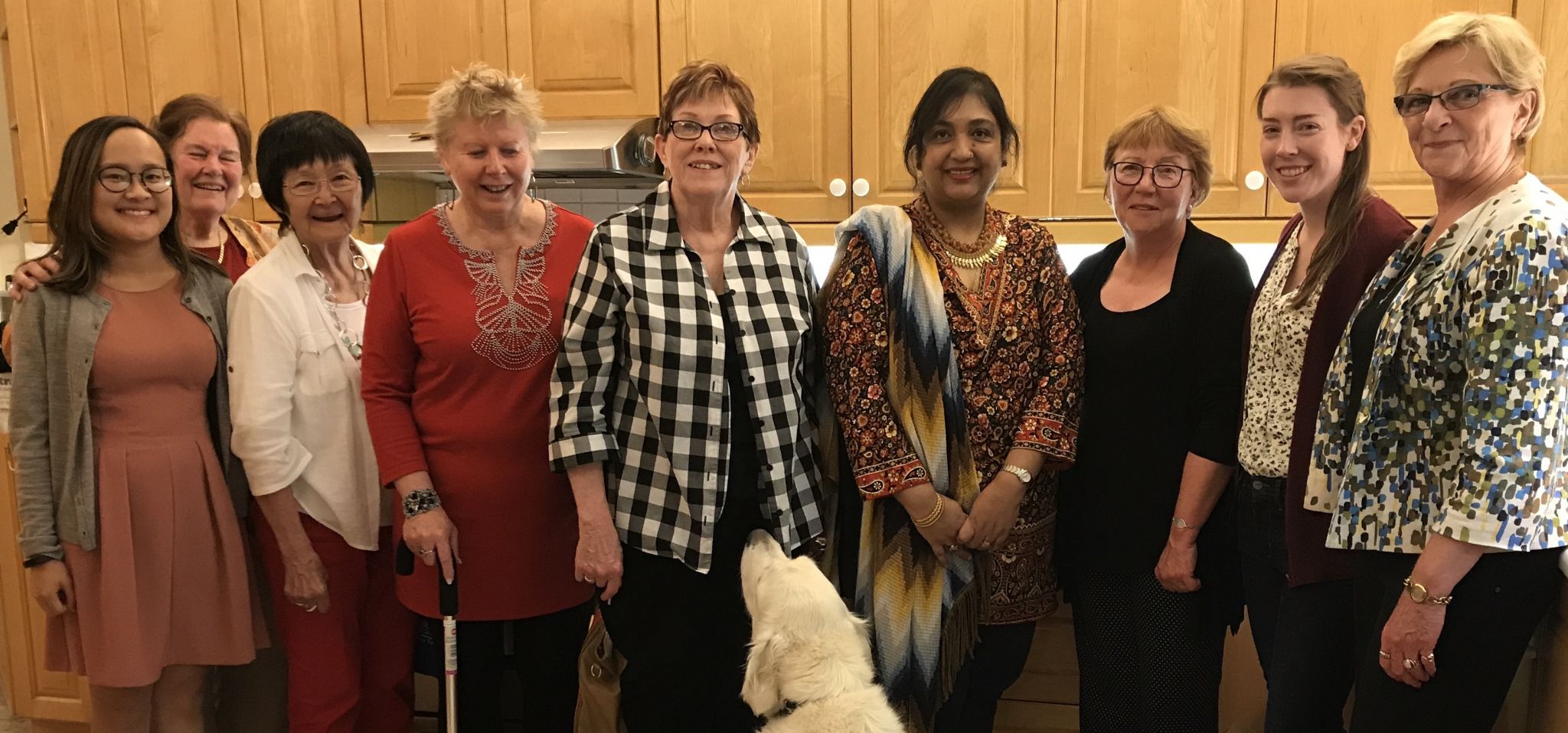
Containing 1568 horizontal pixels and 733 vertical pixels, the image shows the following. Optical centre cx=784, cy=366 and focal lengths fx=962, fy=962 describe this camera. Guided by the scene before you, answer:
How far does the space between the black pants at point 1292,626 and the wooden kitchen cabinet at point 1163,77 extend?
103cm

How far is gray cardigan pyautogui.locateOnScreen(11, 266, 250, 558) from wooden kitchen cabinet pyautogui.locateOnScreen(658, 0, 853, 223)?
4.70 ft

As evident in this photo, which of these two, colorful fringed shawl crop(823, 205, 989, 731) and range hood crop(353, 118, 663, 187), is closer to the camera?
colorful fringed shawl crop(823, 205, 989, 731)

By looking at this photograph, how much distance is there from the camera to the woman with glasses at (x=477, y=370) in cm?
158

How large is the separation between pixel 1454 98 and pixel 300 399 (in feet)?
5.81

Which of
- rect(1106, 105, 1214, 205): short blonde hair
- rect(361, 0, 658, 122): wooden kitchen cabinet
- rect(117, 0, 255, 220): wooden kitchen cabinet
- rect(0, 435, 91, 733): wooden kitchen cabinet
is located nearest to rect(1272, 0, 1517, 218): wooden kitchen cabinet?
rect(1106, 105, 1214, 205): short blonde hair

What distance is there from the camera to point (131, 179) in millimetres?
1619

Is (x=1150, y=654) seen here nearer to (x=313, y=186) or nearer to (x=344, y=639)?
(x=344, y=639)

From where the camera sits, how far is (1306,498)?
52.5 inches

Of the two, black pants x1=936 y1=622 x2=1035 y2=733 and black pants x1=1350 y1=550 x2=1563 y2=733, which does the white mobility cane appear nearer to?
black pants x1=936 y1=622 x2=1035 y2=733

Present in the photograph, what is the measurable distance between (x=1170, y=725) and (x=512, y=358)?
128 centimetres

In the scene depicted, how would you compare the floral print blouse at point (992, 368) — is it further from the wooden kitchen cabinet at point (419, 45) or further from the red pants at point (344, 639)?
the wooden kitchen cabinet at point (419, 45)

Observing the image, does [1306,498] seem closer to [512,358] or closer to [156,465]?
[512,358]

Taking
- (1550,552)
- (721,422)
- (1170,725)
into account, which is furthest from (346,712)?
(1550,552)

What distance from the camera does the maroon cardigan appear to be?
1354 mm
